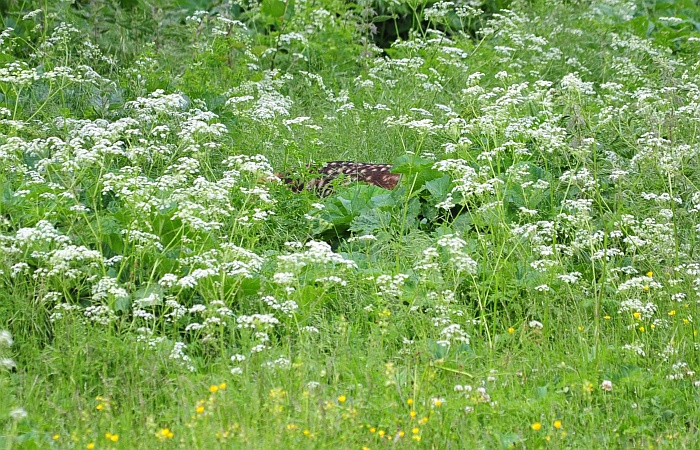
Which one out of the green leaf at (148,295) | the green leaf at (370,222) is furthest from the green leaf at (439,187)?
the green leaf at (148,295)

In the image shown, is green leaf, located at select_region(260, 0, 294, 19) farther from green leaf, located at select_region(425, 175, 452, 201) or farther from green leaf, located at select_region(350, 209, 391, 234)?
green leaf, located at select_region(350, 209, 391, 234)

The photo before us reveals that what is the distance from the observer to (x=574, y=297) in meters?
5.13

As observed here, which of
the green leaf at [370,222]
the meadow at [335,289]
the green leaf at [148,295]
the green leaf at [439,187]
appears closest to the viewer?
the meadow at [335,289]

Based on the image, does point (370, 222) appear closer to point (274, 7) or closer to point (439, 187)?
point (439, 187)

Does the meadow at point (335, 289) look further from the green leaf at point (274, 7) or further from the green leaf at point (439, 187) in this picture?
the green leaf at point (274, 7)

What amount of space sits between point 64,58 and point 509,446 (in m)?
5.02

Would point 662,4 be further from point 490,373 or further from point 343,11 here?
point 490,373

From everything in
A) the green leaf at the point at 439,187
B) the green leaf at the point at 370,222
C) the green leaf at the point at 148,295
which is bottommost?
the green leaf at the point at 370,222

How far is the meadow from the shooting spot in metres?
4.03

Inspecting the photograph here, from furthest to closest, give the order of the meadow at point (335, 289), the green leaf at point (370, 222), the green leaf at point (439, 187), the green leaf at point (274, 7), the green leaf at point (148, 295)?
1. the green leaf at point (274, 7)
2. the green leaf at point (439, 187)
3. the green leaf at point (370, 222)
4. the green leaf at point (148, 295)
5. the meadow at point (335, 289)

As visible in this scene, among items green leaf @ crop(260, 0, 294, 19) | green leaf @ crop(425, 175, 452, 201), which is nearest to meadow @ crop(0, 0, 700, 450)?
green leaf @ crop(425, 175, 452, 201)

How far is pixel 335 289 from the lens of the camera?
5.33 m

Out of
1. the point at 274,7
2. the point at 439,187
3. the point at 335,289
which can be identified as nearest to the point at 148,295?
the point at 335,289

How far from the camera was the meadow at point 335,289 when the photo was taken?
403cm
